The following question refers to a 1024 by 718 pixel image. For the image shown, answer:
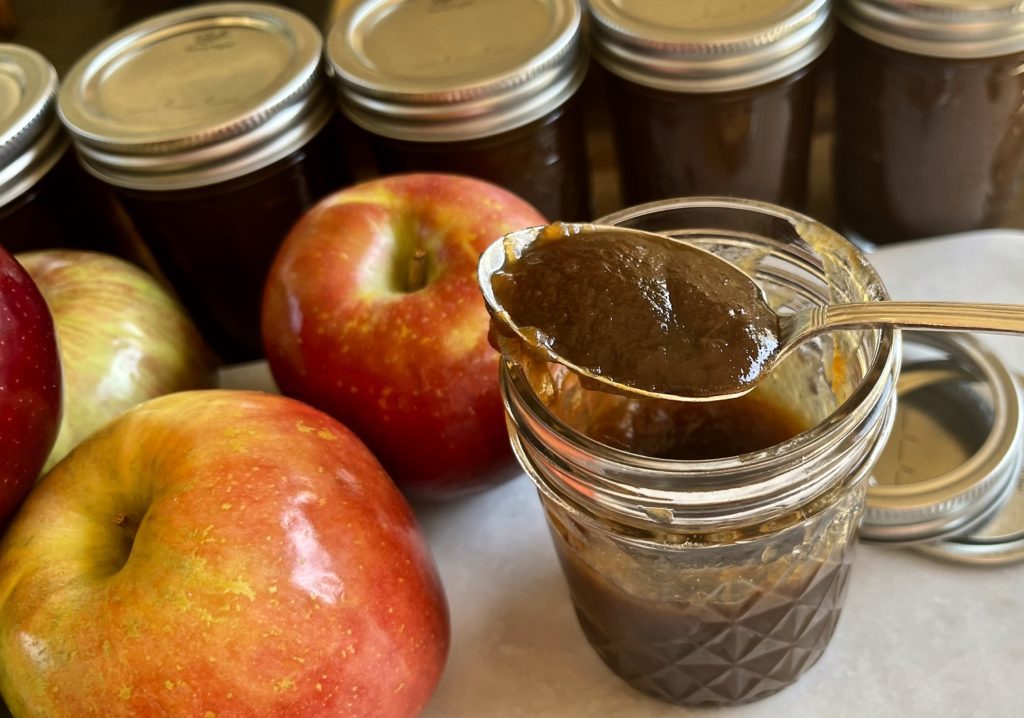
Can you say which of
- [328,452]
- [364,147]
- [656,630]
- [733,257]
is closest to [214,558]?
[328,452]

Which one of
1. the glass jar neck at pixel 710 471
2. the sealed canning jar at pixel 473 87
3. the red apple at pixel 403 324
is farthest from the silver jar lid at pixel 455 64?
the glass jar neck at pixel 710 471

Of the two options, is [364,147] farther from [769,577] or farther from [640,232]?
[769,577]

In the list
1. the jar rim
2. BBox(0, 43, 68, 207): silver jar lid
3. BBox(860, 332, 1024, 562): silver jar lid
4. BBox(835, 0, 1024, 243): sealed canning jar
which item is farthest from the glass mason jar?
BBox(0, 43, 68, 207): silver jar lid

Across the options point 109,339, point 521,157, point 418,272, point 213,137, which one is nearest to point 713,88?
point 521,157

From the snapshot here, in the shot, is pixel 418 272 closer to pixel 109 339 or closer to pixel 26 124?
pixel 109 339

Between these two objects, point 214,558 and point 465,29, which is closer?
point 214,558

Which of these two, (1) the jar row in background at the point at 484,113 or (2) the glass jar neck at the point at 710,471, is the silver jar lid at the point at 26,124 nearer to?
(1) the jar row in background at the point at 484,113
